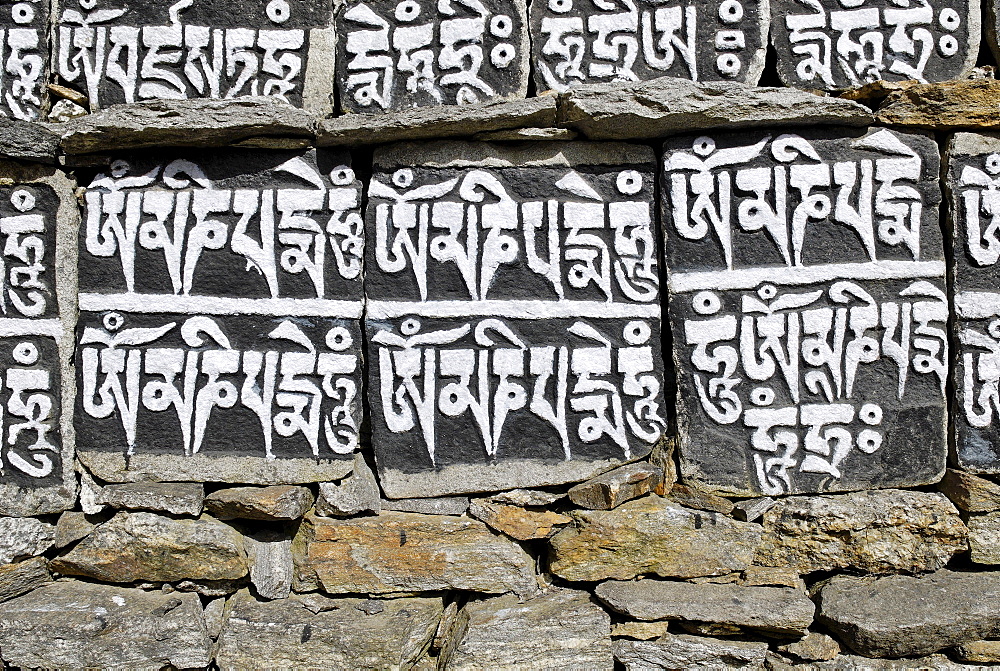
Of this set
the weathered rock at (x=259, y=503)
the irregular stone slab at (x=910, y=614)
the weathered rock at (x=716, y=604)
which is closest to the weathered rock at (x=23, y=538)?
the weathered rock at (x=259, y=503)

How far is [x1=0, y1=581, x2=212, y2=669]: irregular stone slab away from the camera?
8.14 feet

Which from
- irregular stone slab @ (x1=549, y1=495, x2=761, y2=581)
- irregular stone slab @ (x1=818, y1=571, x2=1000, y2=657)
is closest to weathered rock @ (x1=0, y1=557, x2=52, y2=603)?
irregular stone slab @ (x1=549, y1=495, x2=761, y2=581)

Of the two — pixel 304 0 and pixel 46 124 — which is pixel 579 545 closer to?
pixel 304 0

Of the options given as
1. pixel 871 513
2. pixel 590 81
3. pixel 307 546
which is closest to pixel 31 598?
pixel 307 546

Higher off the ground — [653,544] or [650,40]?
[650,40]

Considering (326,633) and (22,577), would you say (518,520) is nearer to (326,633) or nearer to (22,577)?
(326,633)

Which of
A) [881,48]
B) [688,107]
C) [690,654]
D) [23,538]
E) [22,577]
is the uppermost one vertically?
[881,48]

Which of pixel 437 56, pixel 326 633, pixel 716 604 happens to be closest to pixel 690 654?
pixel 716 604

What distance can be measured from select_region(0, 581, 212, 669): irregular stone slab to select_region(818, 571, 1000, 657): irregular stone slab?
222cm

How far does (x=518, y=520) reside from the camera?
2.66m

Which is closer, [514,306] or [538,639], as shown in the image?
[538,639]

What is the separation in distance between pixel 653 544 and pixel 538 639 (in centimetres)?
52

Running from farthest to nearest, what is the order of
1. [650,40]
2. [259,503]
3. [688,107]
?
[650,40]
[259,503]
[688,107]

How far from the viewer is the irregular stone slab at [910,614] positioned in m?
2.45
